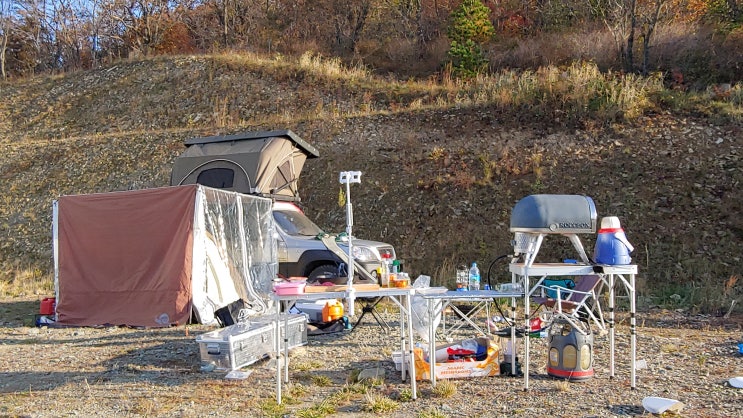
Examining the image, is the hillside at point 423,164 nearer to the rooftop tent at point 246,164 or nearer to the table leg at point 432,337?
the rooftop tent at point 246,164

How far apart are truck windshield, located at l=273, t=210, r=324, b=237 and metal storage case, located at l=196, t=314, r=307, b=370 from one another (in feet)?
13.6

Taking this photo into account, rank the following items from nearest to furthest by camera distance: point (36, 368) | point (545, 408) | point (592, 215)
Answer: point (545, 408) → point (592, 215) → point (36, 368)

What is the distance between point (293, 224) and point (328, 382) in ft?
19.2

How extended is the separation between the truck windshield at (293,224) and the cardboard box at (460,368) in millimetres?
5609

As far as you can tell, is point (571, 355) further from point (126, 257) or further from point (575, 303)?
Result: point (126, 257)

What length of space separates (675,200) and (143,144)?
15.8 m

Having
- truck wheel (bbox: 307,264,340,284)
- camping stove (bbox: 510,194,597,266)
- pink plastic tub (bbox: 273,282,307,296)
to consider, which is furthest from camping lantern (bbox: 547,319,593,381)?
truck wheel (bbox: 307,264,340,284)

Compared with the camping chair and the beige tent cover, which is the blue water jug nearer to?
the camping chair

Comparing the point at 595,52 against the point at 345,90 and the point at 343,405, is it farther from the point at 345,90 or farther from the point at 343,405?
the point at 343,405

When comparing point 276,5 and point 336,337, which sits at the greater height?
point 276,5

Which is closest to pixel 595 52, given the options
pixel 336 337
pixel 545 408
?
pixel 336 337

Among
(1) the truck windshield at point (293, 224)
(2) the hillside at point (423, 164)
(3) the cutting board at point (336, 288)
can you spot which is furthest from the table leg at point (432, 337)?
(2) the hillside at point (423, 164)

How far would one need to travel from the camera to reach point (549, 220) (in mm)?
5973

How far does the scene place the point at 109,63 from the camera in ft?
96.3
